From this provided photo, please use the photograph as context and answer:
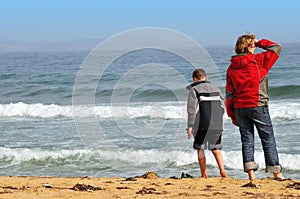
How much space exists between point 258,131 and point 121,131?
790 centimetres

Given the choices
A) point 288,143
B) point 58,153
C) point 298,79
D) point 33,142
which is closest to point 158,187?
point 58,153

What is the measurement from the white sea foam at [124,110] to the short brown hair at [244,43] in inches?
383

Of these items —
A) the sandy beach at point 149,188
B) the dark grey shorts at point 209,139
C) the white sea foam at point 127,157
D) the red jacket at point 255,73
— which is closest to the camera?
the sandy beach at point 149,188

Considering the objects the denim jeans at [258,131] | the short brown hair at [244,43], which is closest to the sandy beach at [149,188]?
the denim jeans at [258,131]

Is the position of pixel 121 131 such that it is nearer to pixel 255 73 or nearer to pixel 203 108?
pixel 203 108

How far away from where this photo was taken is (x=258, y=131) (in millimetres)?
6039

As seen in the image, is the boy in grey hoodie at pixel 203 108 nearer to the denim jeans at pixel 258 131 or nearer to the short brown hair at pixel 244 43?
the denim jeans at pixel 258 131

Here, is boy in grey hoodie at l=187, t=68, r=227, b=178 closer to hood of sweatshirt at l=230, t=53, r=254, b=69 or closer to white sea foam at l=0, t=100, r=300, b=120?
hood of sweatshirt at l=230, t=53, r=254, b=69

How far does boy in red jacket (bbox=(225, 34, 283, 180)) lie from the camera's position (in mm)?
5855

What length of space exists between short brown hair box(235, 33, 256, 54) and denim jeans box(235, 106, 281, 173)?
2.21ft

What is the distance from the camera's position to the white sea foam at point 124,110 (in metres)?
16.4

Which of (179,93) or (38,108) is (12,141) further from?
(179,93)

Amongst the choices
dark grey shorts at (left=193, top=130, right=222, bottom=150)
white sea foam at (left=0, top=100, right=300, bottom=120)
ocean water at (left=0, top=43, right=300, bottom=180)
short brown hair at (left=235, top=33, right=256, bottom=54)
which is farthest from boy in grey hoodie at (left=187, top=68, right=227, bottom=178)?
white sea foam at (left=0, top=100, right=300, bottom=120)

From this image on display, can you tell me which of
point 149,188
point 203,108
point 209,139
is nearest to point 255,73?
point 203,108
